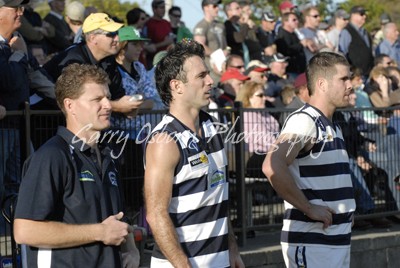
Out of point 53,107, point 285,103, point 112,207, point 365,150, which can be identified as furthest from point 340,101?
point 285,103

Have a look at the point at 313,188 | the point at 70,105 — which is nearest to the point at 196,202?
the point at 70,105

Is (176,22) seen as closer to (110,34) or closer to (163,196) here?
(110,34)

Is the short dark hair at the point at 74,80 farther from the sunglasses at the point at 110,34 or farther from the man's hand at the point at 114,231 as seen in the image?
the sunglasses at the point at 110,34

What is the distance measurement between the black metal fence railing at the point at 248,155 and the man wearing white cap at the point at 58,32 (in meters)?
3.81

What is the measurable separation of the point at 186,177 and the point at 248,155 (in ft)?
17.1

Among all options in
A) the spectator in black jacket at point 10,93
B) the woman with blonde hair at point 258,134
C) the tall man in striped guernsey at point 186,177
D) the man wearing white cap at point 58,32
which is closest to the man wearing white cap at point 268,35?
the man wearing white cap at point 58,32

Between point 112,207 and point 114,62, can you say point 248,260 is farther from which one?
point 112,207

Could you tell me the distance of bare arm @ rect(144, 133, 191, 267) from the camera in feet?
18.6

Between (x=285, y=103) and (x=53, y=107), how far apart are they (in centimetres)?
484

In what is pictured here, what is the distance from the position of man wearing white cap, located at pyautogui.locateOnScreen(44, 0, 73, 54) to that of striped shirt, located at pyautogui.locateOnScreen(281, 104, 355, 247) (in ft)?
22.8

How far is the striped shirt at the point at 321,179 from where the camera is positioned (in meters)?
7.23

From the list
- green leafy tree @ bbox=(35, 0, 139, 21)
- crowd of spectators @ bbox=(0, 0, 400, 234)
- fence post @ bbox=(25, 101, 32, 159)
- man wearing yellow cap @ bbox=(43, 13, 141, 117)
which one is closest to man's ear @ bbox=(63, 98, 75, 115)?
crowd of spectators @ bbox=(0, 0, 400, 234)

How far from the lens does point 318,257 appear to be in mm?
7234

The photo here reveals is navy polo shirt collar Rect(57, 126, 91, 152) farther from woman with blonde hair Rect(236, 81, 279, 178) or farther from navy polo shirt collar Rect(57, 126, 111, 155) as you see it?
woman with blonde hair Rect(236, 81, 279, 178)
